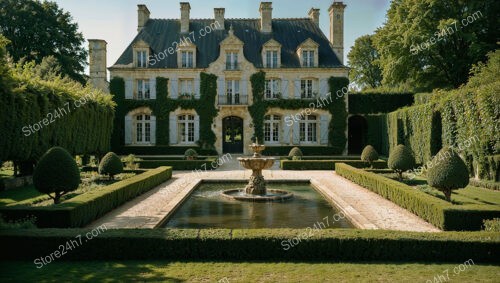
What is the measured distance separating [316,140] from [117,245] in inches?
948

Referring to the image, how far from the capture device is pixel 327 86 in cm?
2888

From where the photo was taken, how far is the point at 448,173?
9484 mm

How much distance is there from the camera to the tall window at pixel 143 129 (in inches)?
1144

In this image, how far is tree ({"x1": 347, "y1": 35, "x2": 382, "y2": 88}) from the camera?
43.5 m

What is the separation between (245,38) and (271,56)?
3.04m

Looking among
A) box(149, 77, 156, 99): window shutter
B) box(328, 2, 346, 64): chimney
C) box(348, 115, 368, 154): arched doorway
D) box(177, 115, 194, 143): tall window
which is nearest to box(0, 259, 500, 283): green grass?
box(177, 115, 194, 143): tall window

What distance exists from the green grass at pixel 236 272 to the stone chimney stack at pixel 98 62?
2532cm

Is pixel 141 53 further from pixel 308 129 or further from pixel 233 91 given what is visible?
pixel 308 129

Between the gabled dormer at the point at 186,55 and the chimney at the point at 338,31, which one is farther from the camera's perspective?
the chimney at the point at 338,31

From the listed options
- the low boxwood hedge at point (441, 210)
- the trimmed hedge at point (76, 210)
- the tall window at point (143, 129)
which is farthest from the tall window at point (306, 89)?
the trimmed hedge at point (76, 210)

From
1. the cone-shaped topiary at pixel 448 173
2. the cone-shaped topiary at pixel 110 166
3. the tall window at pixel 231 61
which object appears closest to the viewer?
the cone-shaped topiary at pixel 448 173

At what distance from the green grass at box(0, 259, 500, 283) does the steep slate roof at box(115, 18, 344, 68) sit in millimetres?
24084

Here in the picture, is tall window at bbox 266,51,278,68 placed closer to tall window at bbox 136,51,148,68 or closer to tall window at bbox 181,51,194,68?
tall window at bbox 181,51,194,68

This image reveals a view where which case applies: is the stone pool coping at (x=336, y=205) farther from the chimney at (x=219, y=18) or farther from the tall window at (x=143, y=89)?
the chimney at (x=219, y=18)
